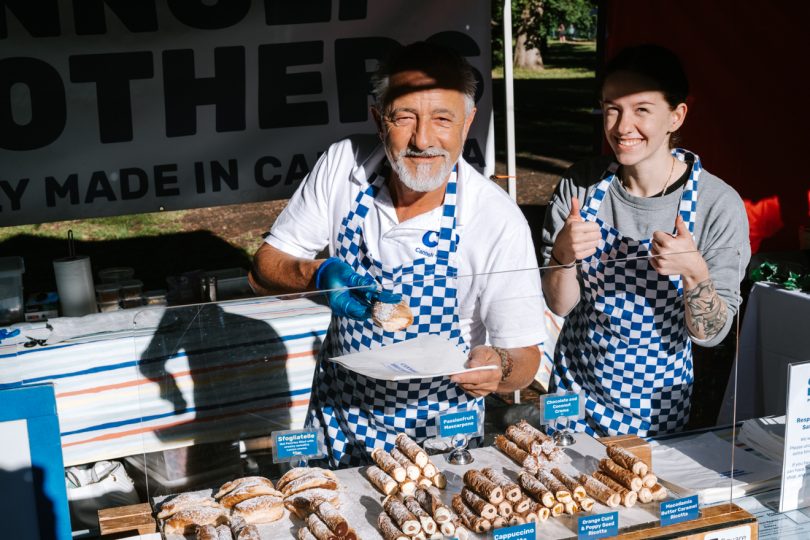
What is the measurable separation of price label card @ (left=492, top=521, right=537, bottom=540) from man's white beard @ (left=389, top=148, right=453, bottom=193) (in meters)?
0.98

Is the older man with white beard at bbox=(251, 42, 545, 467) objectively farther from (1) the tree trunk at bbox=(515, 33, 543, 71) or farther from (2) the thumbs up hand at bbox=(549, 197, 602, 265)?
(1) the tree trunk at bbox=(515, 33, 543, 71)

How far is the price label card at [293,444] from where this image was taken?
183cm

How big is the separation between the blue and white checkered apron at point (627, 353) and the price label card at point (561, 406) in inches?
1.0

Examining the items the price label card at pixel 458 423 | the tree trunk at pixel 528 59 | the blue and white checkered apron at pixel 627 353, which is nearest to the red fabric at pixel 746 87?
the blue and white checkered apron at pixel 627 353

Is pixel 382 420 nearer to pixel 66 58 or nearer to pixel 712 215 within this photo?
pixel 712 215

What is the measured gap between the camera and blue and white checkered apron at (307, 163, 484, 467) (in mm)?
1877

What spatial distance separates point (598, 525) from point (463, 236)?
90cm

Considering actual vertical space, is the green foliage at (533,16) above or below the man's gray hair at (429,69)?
above

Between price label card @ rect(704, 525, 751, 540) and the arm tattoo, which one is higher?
the arm tattoo

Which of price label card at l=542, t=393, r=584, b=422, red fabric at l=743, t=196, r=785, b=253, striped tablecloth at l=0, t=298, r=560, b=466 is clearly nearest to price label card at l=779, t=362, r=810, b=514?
price label card at l=542, t=393, r=584, b=422

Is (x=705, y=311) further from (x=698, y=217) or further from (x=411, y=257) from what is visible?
(x=411, y=257)

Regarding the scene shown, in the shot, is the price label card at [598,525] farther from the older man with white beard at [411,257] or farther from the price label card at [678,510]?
the older man with white beard at [411,257]

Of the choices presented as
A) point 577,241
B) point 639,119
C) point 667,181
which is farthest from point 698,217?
point 577,241

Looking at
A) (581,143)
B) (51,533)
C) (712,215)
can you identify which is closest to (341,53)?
(712,215)
